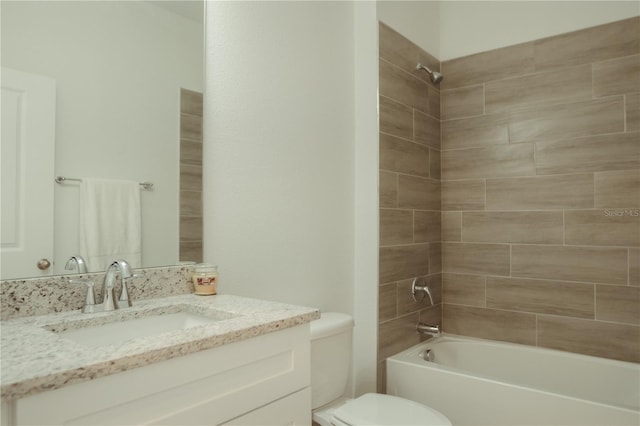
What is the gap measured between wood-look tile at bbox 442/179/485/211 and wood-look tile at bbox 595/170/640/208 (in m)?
0.62

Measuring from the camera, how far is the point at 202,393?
3.39 feet

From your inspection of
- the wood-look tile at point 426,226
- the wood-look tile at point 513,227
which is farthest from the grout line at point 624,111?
the wood-look tile at point 426,226

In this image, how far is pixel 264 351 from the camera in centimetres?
117

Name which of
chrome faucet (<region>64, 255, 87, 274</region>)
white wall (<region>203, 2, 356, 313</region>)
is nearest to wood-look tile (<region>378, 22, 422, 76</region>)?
white wall (<region>203, 2, 356, 313</region>)

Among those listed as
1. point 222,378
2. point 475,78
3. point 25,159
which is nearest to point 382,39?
point 475,78

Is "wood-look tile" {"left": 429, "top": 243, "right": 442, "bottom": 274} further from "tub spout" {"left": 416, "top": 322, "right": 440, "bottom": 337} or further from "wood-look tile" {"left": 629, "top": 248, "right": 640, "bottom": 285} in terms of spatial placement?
"wood-look tile" {"left": 629, "top": 248, "right": 640, "bottom": 285}

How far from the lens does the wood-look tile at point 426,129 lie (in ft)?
8.84

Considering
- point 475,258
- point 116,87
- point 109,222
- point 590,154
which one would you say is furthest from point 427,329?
point 116,87

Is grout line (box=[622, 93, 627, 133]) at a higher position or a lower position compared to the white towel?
higher

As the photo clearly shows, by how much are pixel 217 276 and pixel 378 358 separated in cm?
111

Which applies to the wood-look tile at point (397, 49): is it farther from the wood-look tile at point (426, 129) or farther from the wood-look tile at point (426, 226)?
the wood-look tile at point (426, 226)

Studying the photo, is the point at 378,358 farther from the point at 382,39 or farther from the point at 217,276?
the point at 382,39

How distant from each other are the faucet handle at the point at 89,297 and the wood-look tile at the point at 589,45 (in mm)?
2606

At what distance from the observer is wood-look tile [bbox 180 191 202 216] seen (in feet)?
5.29
